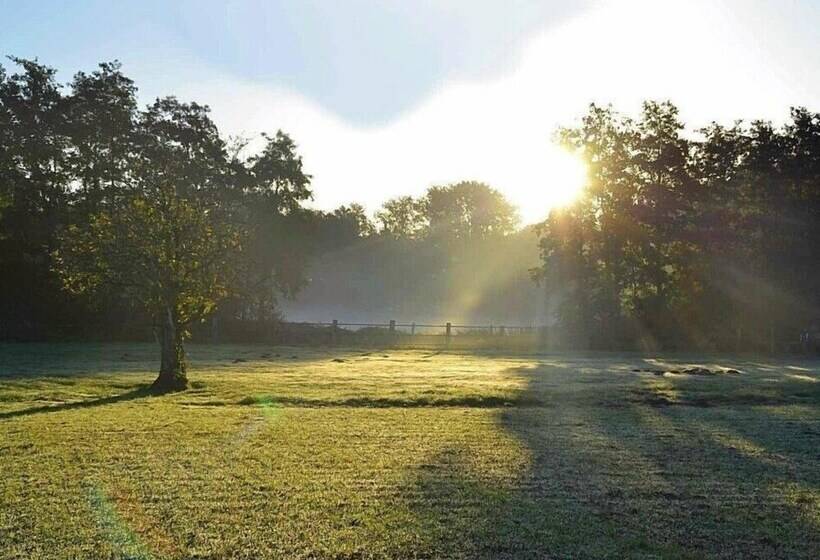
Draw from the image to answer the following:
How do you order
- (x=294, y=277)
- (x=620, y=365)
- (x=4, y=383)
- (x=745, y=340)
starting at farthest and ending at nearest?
(x=294, y=277), (x=745, y=340), (x=620, y=365), (x=4, y=383)

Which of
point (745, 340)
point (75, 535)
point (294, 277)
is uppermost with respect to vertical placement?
point (294, 277)

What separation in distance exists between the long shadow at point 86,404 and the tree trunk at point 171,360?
339 millimetres

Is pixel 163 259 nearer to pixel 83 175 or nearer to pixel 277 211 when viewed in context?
pixel 83 175

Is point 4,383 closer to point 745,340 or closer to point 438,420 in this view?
point 438,420

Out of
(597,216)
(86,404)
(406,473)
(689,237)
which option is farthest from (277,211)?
(406,473)

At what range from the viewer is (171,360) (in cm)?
1655

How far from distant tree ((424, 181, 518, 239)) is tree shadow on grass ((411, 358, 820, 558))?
78692mm

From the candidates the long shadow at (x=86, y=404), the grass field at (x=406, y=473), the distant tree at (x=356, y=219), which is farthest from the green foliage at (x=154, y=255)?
the distant tree at (x=356, y=219)

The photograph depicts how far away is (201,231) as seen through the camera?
1689 centimetres

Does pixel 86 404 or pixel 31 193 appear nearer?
pixel 86 404

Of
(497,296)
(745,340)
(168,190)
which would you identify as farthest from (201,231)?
(497,296)

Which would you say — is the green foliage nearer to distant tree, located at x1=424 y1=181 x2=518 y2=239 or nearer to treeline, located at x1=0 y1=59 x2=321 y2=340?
treeline, located at x1=0 y1=59 x2=321 y2=340

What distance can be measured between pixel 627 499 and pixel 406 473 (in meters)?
2.04

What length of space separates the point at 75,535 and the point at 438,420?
268 inches
